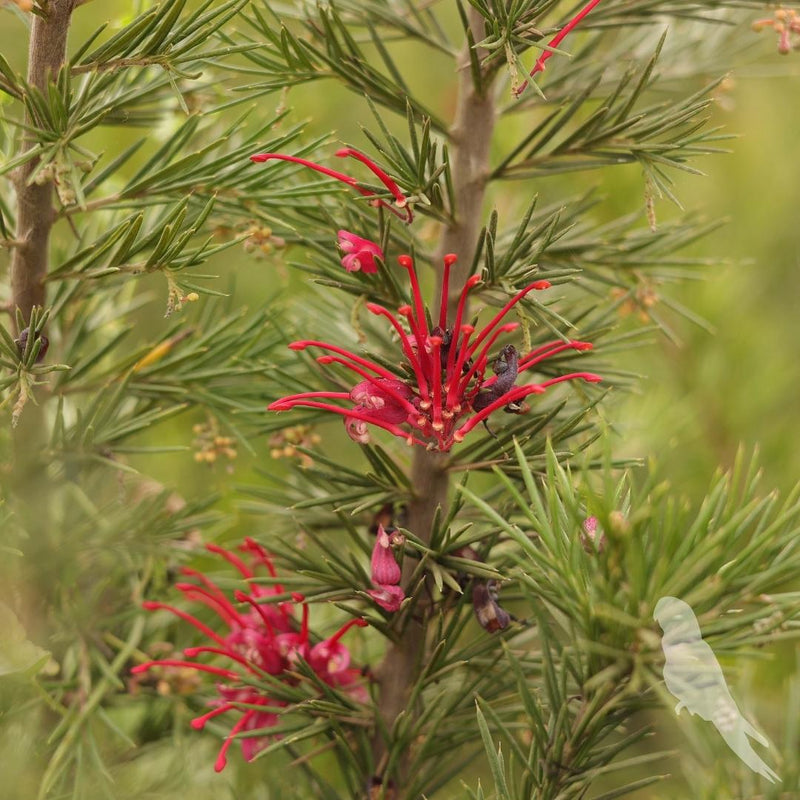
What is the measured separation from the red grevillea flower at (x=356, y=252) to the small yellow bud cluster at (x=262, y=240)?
80mm

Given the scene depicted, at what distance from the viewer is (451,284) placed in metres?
0.59

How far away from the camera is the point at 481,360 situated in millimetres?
490

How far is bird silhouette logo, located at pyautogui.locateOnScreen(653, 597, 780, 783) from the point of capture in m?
0.39

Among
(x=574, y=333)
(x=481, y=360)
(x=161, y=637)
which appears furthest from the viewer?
(x=161, y=637)

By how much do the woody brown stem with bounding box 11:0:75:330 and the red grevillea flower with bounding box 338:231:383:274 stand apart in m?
0.17

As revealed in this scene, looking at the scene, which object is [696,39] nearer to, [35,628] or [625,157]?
[625,157]

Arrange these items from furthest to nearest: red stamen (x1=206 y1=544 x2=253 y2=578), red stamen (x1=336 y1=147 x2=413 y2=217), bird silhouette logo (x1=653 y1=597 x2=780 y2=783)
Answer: red stamen (x1=206 y1=544 x2=253 y2=578)
red stamen (x1=336 y1=147 x2=413 y2=217)
bird silhouette logo (x1=653 y1=597 x2=780 y2=783)

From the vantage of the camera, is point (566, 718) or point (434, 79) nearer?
point (566, 718)

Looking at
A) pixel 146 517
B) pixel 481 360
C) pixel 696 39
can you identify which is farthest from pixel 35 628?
pixel 696 39

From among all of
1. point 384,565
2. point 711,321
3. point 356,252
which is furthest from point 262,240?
point 711,321

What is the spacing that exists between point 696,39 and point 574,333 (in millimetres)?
291

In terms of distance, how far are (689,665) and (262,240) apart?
0.34m

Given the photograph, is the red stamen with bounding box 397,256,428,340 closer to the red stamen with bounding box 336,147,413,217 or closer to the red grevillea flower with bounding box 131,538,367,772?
the red stamen with bounding box 336,147,413,217

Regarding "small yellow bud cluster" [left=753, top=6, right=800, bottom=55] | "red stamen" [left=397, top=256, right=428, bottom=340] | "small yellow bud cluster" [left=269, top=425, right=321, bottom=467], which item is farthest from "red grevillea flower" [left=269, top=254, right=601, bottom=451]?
"small yellow bud cluster" [left=753, top=6, right=800, bottom=55]
